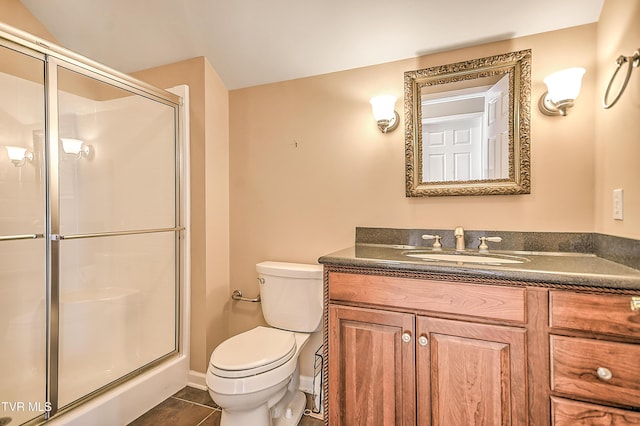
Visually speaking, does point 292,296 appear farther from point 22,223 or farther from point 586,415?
point 22,223

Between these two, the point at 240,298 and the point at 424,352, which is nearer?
the point at 424,352

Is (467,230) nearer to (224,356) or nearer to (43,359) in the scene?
(224,356)

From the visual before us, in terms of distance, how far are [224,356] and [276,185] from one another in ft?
3.51

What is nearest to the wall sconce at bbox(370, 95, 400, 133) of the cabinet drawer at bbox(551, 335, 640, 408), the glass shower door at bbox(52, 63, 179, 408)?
the cabinet drawer at bbox(551, 335, 640, 408)

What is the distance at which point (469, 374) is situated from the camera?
1.11 meters

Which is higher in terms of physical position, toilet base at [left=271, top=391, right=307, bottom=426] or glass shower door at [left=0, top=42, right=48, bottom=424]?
glass shower door at [left=0, top=42, right=48, bottom=424]

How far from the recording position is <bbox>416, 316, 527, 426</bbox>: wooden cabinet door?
1.05 meters

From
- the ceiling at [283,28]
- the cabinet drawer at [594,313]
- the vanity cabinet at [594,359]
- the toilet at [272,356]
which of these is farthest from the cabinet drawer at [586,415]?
the ceiling at [283,28]

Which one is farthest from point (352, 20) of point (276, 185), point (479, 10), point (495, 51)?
point (276, 185)

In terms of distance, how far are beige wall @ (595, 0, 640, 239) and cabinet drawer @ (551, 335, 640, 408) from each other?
1.43 ft

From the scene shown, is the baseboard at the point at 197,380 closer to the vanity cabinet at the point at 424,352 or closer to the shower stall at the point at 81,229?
the shower stall at the point at 81,229

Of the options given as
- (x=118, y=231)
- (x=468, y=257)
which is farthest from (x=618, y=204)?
(x=118, y=231)

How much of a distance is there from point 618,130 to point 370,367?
1.40 metres

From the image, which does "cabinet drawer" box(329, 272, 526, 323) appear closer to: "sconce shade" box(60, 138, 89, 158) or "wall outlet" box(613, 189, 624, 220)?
"wall outlet" box(613, 189, 624, 220)
